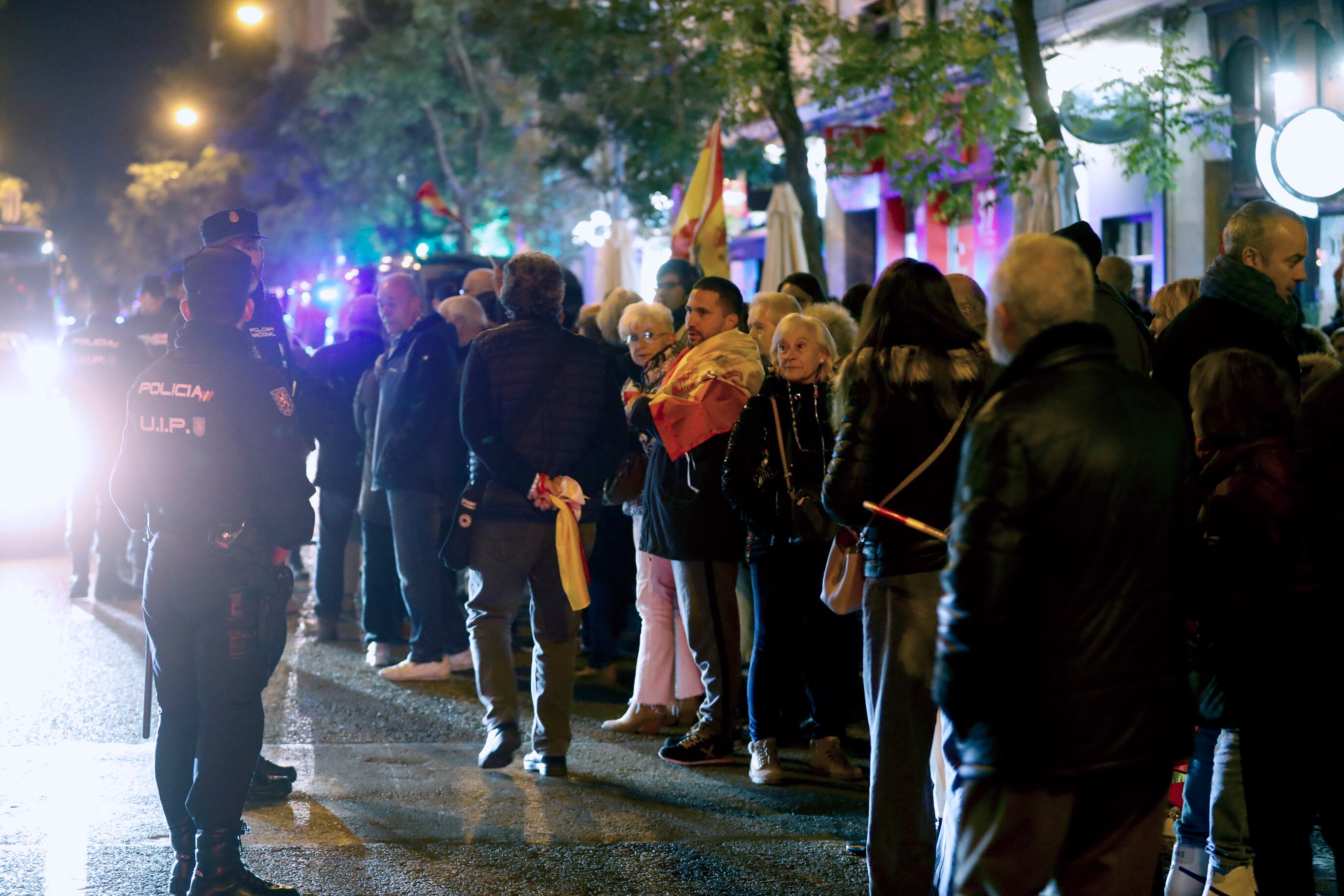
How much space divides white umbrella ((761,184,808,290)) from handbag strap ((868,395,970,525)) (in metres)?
9.96

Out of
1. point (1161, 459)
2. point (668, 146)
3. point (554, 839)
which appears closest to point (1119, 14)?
point (668, 146)

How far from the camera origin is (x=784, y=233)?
582 inches

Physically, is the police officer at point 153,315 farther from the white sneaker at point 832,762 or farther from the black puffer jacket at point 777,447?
the white sneaker at point 832,762

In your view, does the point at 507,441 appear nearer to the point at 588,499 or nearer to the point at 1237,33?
the point at 588,499

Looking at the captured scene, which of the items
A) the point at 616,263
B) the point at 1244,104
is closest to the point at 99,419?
the point at 616,263

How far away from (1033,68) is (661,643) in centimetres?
699

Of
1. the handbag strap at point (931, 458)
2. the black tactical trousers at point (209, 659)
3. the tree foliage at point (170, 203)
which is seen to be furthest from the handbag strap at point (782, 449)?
the tree foliage at point (170, 203)

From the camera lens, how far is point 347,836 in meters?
5.85

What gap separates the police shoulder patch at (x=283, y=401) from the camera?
5.13 m

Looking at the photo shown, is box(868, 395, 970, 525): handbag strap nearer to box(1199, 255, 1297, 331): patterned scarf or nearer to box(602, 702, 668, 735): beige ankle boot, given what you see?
box(1199, 255, 1297, 331): patterned scarf

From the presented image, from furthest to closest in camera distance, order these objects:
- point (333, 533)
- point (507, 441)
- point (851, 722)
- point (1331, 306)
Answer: point (1331, 306) → point (333, 533) → point (851, 722) → point (507, 441)

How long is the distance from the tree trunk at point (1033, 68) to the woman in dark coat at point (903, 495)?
26.1ft

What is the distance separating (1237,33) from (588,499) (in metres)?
11.6

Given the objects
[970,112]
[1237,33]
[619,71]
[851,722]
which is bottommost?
[851,722]
